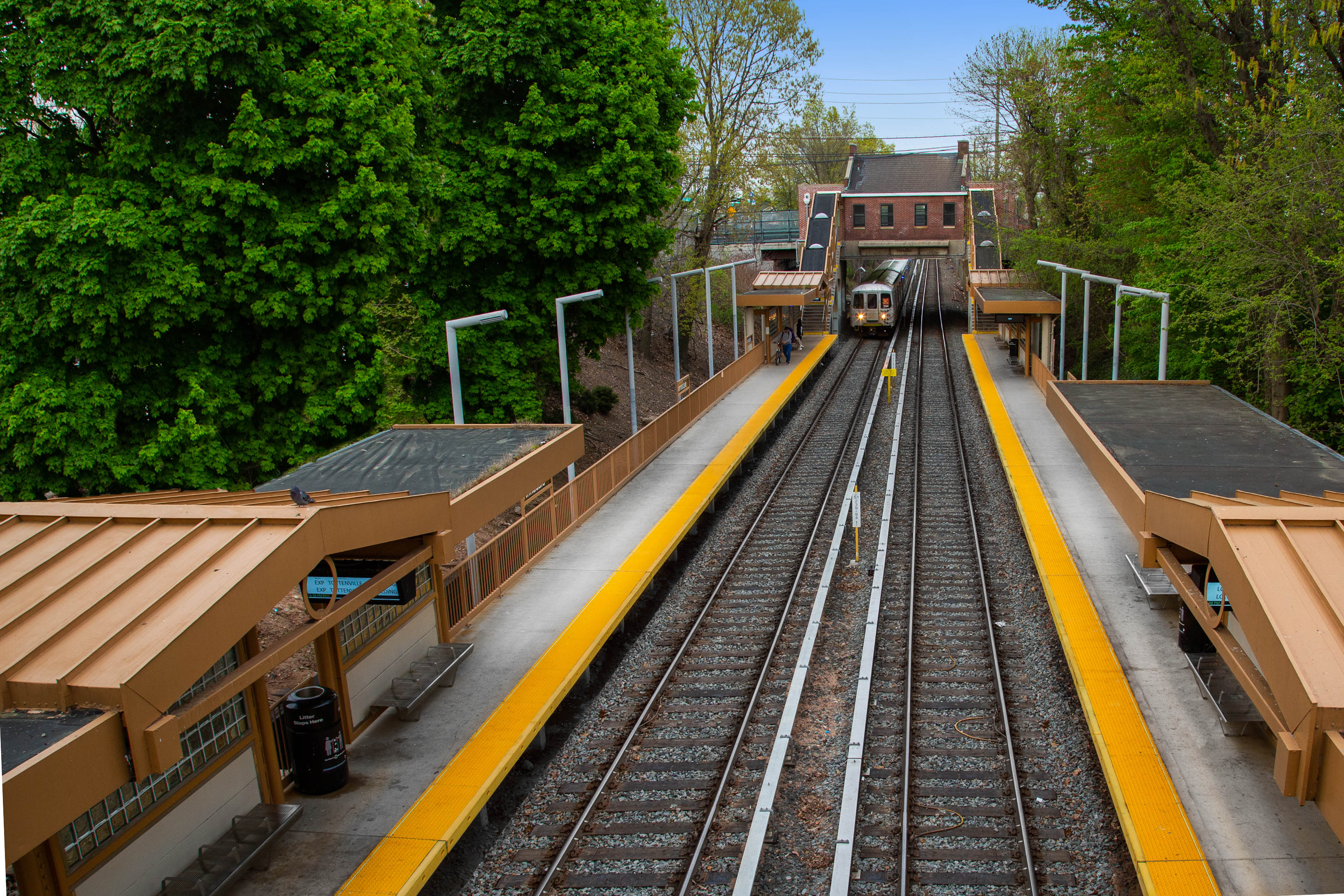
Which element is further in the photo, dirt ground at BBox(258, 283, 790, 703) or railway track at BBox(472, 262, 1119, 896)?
dirt ground at BBox(258, 283, 790, 703)

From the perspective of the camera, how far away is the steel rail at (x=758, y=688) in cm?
935

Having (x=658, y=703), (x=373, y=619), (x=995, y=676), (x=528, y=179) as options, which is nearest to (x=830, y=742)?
(x=658, y=703)

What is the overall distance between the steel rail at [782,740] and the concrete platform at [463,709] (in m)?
2.84

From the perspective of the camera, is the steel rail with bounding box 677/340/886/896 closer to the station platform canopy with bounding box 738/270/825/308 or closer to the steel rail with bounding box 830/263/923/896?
the steel rail with bounding box 830/263/923/896

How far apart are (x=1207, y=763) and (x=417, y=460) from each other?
1069 centimetres

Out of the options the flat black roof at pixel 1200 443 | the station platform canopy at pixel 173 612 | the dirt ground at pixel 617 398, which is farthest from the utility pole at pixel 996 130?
the station platform canopy at pixel 173 612

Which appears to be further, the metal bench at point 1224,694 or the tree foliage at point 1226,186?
the tree foliage at point 1226,186

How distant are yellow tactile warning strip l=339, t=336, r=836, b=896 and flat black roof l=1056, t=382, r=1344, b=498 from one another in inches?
305

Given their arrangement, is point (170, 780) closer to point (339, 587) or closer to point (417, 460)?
point (339, 587)

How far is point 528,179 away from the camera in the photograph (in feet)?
71.7

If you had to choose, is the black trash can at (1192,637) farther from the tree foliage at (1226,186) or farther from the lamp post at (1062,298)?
the lamp post at (1062,298)

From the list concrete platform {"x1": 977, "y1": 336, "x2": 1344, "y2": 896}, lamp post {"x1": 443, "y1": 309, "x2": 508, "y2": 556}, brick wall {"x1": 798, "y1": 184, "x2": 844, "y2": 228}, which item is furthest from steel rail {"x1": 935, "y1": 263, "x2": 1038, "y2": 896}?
brick wall {"x1": 798, "y1": 184, "x2": 844, "y2": 228}

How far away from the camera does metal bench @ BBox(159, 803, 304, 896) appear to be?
8.19 m

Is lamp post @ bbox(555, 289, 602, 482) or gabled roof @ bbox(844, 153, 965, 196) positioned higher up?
gabled roof @ bbox(844, 153, 965, 196)
